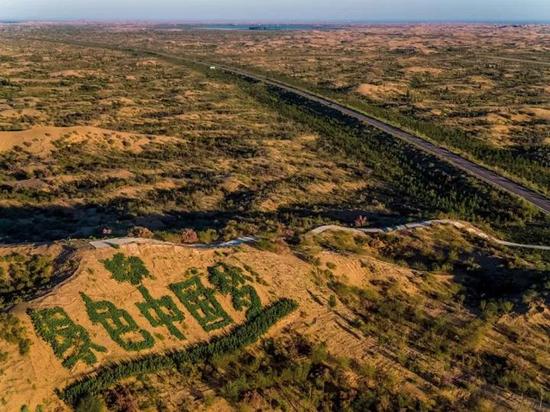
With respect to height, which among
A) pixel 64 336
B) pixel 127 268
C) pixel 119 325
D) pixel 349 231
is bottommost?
pixel 349 231

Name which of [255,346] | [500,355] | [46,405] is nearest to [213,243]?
[255,346]

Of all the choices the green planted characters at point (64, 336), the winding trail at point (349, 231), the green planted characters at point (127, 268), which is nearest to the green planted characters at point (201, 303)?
the green planted characters at point (127, 268)

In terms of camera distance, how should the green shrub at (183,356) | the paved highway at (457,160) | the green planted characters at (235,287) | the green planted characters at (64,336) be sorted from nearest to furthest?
the green shrub at (183,356) → the green planted characters at (64,336) → the green planted characters at (235,287) → the paved highway at (457,160)

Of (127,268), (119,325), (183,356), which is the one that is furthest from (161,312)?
(127,268)

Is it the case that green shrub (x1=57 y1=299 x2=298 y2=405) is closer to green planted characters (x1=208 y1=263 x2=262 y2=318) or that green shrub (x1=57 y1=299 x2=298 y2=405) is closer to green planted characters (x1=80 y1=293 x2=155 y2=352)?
green planted characters (x1=208 y1=263 x2=262 y2=318)

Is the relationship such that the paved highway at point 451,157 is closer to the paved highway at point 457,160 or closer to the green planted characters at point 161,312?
the paved highway at point 457,160

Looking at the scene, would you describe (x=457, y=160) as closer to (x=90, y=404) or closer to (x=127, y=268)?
(x=127, y=268)

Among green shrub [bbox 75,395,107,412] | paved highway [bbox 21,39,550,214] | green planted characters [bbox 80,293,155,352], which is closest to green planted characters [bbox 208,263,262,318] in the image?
green planted characters [bbox 80,293,155,352]
